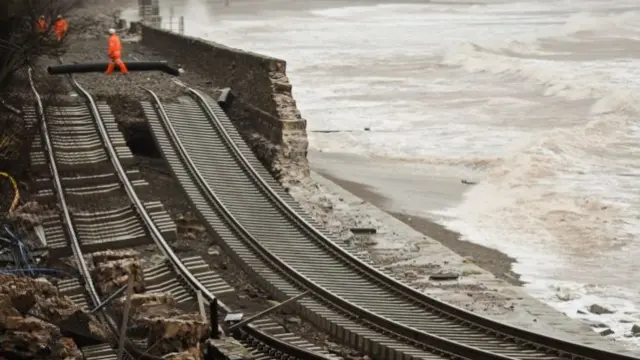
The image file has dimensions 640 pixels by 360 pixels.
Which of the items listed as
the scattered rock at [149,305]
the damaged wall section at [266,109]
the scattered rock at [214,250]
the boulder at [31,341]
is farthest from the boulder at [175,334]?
the damaged wall section at [266,109]

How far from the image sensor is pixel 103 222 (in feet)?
49.6

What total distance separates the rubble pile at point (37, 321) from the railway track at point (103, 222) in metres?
0.38

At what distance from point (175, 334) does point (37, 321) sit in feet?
5.60

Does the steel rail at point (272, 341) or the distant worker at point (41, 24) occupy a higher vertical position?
the distant worker at point (41, 24)

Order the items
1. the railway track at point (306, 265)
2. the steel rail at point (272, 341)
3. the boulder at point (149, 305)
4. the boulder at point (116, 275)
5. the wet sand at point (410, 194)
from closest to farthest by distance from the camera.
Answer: the steel rail at point (272, 341)
the boulder at point (149, 305)
the railway track at point (306, 265)
the boulder at point (116, 275)
the wet sand at point (410, 194)

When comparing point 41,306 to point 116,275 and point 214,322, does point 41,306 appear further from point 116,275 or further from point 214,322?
point 116,275

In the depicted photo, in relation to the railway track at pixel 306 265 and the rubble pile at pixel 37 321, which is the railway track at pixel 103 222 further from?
the railway track at pixel 306 265

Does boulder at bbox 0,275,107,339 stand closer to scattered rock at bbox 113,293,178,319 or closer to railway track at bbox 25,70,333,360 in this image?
railway track at bbox 25,70,333,360

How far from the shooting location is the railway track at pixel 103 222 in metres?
11.7

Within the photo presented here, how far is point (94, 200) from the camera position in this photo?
52.7ft

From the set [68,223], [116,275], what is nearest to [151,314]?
[116,275]

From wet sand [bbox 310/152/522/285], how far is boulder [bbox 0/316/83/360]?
9317 millimetres

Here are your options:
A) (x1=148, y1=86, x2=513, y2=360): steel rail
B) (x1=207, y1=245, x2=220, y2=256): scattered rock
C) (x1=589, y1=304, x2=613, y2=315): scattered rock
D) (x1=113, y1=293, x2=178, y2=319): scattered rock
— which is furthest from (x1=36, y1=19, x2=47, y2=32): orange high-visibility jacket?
(x1=589, y1=304, x2=613, y2=315): scattered rock

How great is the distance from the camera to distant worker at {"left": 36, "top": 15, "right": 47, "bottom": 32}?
55.4 ft
